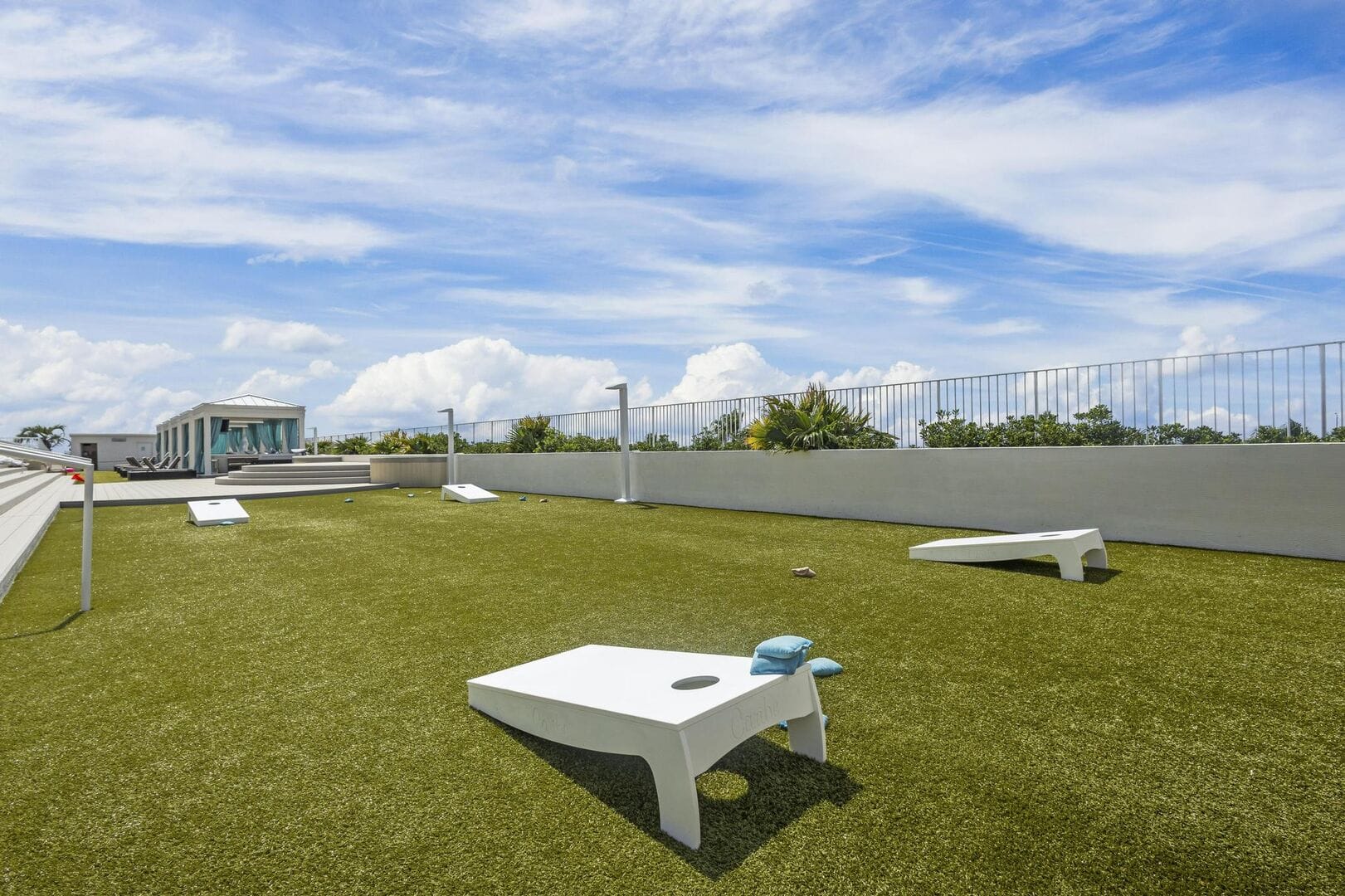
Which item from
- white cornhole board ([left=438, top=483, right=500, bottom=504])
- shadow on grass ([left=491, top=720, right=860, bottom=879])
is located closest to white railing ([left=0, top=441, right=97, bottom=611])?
shadow on grass ([left=491, top=720, right=860, bottom=879])

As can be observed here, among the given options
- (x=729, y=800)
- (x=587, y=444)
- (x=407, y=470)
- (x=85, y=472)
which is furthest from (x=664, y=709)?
(x=407, y=470)

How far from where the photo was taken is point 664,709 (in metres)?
2.21

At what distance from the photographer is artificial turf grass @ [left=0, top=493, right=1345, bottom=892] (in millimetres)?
1994

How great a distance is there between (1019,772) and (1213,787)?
26.9 inches

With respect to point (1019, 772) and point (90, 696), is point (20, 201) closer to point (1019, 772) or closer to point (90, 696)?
point (90, 696)

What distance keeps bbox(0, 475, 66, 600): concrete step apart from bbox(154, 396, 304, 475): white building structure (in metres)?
15.3

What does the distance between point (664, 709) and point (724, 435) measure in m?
11.6

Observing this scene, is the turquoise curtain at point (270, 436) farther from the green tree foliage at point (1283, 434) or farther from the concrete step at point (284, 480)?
the green tree foliage at point (1283, 434)

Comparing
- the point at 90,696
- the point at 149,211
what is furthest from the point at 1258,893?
the point at 149,211

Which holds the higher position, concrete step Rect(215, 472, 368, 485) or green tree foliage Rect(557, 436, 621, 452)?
green tree foliage Rect(557, 436, 621, 452)

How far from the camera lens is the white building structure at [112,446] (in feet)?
167

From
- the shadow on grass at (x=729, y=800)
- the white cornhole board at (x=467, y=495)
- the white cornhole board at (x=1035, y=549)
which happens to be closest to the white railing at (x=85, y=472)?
the shadow on grass at (x=729, y=800)

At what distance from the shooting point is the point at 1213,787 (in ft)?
7.89

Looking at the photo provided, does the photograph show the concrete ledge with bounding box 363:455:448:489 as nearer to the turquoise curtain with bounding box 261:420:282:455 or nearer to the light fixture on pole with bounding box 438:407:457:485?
the light fixture on pole with bounding box 438:407:457:485
